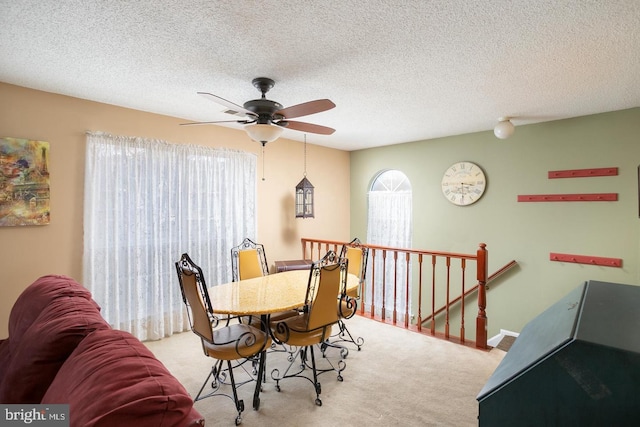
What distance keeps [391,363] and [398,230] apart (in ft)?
8.72

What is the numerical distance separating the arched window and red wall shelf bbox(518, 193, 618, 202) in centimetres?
163

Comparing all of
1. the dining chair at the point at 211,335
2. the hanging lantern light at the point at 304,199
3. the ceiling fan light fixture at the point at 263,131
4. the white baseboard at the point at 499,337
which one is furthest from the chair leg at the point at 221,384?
the white baseboard at the point at 499,337

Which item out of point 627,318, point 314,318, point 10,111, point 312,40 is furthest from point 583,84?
point 10,111

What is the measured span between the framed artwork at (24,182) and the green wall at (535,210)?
14.7ft

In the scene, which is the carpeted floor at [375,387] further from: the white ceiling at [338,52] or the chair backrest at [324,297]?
the white ceiling at [338,52]

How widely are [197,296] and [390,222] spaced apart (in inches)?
150

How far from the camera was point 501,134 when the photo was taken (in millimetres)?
3533

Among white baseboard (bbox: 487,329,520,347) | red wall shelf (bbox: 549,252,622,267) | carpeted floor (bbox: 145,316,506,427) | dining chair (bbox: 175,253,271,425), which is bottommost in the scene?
white baseboard (bbox: 487,329,520,347)

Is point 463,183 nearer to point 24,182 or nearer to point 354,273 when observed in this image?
point 354,273

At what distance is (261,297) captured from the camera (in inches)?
97.2

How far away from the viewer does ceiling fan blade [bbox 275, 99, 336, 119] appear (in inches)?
81.4

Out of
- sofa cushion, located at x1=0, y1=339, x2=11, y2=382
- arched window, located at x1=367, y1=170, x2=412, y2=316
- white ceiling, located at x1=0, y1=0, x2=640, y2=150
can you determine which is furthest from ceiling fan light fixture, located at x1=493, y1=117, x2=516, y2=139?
sofa cushion, located at x1=0, y1=339, x2=11, y2=382

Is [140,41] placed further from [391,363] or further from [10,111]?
[391,363]

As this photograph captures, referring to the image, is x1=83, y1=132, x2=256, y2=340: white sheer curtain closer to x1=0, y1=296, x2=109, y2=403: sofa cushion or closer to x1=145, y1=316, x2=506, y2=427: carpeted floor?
x1=145, y1=316, x2=506, y2=427: carpeted floor
